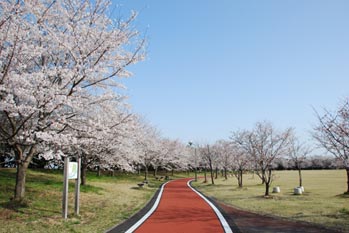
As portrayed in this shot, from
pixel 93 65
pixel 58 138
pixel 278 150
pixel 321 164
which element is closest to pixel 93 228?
pixel 58 138

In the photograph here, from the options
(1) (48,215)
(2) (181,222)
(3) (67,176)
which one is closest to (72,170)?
(3) (67,176)

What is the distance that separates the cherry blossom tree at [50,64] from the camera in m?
8.66

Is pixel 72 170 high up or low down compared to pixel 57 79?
down

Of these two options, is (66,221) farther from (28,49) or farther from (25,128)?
(28,49)

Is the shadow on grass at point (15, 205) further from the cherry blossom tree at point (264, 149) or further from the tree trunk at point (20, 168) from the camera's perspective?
the cherry blossom tree at point (264, 149)

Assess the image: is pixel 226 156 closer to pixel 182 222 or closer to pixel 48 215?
pixel 182 222

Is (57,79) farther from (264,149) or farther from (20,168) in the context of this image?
(264,149)

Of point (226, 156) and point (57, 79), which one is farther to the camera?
point (226, 156)

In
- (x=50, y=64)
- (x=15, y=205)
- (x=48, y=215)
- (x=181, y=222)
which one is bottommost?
(x=181, y=222)

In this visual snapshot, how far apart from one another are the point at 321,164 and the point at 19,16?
93.1m

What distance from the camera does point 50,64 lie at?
11.6 metres

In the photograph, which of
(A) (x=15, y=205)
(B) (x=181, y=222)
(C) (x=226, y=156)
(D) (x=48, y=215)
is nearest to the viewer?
(B) (x=181, y=222)

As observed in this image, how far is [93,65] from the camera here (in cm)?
1013

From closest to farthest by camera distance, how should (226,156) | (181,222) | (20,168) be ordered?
(181,222) < (20,168) < (226,156)
